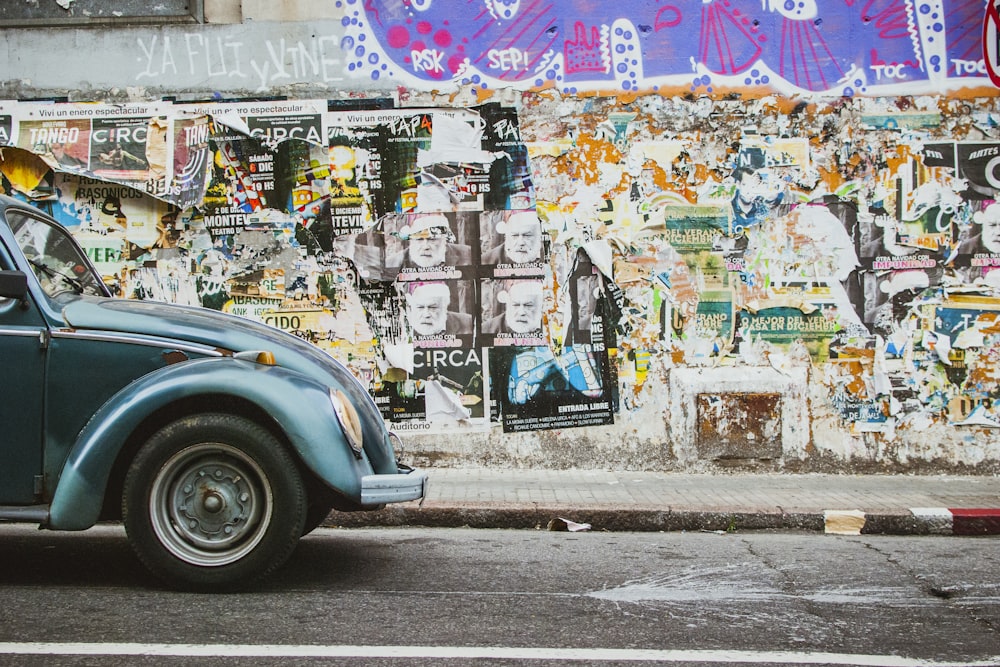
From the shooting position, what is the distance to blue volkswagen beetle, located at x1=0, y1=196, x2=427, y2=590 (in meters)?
4.30

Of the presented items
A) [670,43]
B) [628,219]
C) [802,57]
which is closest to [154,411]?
[628,219]

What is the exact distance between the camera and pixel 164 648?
3.53m

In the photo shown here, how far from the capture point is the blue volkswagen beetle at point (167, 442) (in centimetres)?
430

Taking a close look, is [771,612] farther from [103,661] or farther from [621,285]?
[621,285]

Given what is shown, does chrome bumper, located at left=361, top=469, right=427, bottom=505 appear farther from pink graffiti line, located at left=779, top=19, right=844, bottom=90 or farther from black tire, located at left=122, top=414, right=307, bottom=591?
pink graffiti line, located at left=779, top=19, right=844, bottom=90

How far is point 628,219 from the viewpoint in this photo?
27.9ft

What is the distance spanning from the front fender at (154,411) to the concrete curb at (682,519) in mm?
2367

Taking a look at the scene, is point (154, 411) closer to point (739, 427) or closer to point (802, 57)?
point (739, 427)

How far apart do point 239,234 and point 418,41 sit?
237 centimetres

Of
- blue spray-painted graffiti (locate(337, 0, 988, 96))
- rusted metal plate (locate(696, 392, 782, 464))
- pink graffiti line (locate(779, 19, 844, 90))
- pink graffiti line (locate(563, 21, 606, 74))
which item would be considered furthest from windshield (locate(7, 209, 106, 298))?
pink graffiti line (locate(779, 19, 844, 90))

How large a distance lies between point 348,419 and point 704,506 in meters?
3.32

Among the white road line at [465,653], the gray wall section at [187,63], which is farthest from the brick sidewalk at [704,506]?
the gray wall section at [187,63]

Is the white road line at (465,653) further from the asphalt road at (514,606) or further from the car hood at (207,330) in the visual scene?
the car hood at (207,330)

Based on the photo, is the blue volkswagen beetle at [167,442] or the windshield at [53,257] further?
the windshield at [53,257]
